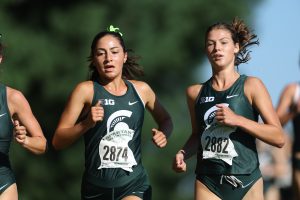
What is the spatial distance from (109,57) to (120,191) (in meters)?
1.07

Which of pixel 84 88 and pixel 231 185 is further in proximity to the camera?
pixel 84 88

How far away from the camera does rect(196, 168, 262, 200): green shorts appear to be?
8.73m

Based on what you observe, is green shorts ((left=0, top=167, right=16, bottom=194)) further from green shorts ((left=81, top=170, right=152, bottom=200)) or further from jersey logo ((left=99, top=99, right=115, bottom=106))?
jersey logo ((left=99, top=99, right=115, bottom=106))

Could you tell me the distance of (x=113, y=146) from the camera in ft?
29.3

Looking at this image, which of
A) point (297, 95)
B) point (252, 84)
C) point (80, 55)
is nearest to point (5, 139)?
point (252, 84)

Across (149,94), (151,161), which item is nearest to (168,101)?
(151,161)

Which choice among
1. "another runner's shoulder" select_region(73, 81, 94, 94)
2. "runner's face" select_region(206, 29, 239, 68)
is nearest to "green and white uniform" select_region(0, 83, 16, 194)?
"another runner's shoulder" select_region(73, 81, 94, 94)

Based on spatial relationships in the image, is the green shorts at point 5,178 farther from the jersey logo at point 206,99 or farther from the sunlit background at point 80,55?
the sunlit background at point 80,55

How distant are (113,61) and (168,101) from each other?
12.7 m

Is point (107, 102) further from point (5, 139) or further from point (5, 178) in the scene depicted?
point (5, 178)

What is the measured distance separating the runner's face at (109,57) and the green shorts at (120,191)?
0.86 m

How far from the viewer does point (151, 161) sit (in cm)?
2130

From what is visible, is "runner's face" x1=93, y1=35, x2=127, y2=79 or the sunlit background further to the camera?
the sunlit background

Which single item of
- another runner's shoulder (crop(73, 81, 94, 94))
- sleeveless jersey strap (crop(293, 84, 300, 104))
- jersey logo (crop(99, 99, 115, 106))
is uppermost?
another runner's shoulder (crop(73, 81, 94, 94))
